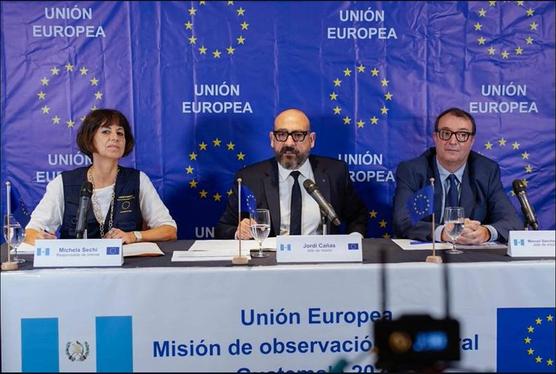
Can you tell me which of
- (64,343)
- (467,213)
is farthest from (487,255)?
(64,343)

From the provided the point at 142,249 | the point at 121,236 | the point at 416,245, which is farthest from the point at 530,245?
the point at 121,236

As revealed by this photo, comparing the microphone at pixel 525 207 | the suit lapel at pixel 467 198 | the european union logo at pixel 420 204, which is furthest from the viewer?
the suit lapel at pixel 467 198

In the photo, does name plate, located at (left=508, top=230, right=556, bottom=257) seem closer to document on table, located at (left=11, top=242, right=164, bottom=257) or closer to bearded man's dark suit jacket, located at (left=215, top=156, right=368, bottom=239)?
bearded man's dark suit jacket, located at (left=215, top=156, right=368, bottom=239)

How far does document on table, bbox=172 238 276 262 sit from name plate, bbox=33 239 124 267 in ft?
0.83

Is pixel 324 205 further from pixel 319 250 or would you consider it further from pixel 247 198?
pixel 247 198

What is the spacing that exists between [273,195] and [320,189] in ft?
0.95

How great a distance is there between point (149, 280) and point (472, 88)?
9.15 ft

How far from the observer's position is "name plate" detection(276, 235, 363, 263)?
259 centimetres

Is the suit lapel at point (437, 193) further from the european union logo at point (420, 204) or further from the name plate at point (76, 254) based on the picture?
the name plate at point (76, 254)

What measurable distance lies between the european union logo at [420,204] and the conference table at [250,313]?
2.67 ft

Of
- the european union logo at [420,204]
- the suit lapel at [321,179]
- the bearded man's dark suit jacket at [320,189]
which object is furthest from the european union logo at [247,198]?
the european union logo at [420,204]

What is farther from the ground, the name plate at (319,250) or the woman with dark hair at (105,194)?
the woman with dark hair at (105,194)

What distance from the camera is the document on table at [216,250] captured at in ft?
8.84

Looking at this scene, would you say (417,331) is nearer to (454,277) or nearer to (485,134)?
(454,277)
